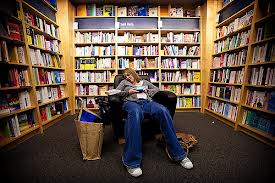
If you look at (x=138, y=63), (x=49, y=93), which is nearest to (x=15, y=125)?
(x=49, y=93)

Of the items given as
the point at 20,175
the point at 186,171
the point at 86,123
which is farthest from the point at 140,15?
the point at 20,175

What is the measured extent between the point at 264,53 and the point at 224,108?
111 centimetres

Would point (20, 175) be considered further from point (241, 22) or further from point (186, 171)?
point (241, 22)

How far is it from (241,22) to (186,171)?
8.21ft

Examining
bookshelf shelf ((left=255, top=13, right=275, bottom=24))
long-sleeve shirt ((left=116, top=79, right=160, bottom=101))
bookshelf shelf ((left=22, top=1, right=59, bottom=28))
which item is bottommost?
long-sleeve shirt ((left=116, top=79, right=160, bottom=101))

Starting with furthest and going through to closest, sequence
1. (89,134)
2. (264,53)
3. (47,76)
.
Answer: (47,76)
(264,53)
(89,134)

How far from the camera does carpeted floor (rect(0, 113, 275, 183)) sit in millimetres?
1185

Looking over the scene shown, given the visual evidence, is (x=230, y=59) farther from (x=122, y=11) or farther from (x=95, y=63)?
(x=95, y=63)

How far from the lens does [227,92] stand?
257cm

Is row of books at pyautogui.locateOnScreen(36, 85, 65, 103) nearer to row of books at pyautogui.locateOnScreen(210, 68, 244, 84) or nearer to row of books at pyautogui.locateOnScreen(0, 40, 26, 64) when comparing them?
row of books at pyautogui.locateOnScreen(0, 40, 26, 64)

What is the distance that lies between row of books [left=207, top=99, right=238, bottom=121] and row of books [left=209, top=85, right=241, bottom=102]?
120mm

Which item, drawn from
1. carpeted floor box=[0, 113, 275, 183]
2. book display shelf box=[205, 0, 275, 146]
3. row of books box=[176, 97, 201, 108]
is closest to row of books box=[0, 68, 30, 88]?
carpeted floor box=[0, 113, 275, 183]

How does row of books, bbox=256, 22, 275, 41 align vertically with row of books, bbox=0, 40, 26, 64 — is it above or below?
above

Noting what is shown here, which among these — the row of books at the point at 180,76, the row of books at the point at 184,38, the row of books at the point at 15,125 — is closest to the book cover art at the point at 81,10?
the row of books at the point at 184,38
